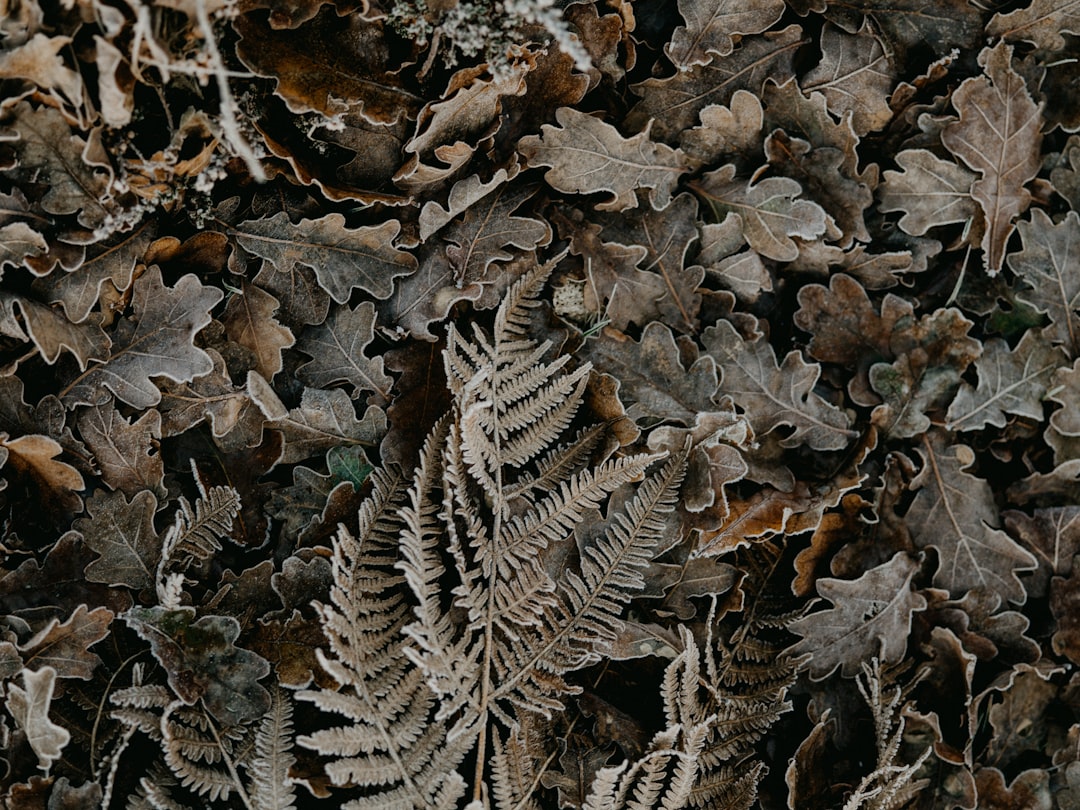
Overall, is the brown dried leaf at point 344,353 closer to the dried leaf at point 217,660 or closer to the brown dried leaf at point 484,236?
the brown dried leaf at point 484,236

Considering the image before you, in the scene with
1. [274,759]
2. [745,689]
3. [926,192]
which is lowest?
[745,689]

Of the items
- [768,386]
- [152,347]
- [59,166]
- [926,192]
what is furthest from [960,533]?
[59,166]

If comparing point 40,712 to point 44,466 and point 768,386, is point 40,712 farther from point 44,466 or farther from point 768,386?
point 768,386

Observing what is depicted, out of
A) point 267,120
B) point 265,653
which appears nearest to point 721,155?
point 267,120

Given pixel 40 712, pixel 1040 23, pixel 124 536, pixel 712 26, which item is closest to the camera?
pixel 40 712

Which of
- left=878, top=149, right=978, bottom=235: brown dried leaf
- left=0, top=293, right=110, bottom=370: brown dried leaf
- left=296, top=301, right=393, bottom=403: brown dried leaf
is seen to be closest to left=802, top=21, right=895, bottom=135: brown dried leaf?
left=878, top=149, right=978, bottom=235: brown dried leaf

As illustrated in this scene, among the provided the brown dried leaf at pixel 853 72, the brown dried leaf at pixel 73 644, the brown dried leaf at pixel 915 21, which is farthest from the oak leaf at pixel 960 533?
the brown dried leaf at pixel 73 644

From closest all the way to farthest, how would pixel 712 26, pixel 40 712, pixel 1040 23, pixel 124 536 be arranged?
pixel 40 712 < pixel 124 536 < pixel 712 26 < pixel 1040 23
